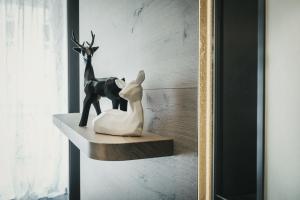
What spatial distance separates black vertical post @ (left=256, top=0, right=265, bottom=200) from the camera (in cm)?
40

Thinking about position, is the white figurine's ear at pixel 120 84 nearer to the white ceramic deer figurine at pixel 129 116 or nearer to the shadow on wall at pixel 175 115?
the white ceramic deer figurine at pixel 129 116

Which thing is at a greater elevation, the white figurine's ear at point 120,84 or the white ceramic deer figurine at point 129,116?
the white figurine's ear at point 120,84

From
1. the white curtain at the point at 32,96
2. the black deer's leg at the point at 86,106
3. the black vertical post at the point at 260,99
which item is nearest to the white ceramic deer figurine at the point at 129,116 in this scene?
the black deer's leg at the point at 86,106

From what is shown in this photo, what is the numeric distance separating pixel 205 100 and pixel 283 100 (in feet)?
0.60

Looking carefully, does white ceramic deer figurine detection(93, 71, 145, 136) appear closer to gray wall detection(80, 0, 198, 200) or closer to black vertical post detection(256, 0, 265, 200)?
gray wall detection(80, 0, 198, 200)

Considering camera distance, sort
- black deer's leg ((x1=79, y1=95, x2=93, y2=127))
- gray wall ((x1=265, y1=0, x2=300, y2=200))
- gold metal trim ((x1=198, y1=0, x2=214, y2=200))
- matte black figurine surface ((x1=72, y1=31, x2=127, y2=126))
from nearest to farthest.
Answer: gray wall ((x1=265, y1=0, x2=300, y2=200)), gold metal trim ((x1=198, y1=0, x2=214, y2=200)), matte black figurine surface ((x1=72, y1=31, x2=127, y2=126)), black deer's leg ((x1=79, y1=95, x2=93, y2=127))

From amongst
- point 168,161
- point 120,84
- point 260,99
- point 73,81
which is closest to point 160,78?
point 120,84

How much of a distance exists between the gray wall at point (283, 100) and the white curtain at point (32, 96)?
187 cm

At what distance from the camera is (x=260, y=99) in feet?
1.33

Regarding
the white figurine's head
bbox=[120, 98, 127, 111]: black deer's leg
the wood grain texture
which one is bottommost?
the wood grain texture

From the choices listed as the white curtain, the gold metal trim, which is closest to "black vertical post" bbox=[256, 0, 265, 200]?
the gold metal trim

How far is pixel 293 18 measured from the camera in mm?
359

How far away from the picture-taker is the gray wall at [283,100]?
0.36m

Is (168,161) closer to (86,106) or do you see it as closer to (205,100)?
(205,100)
